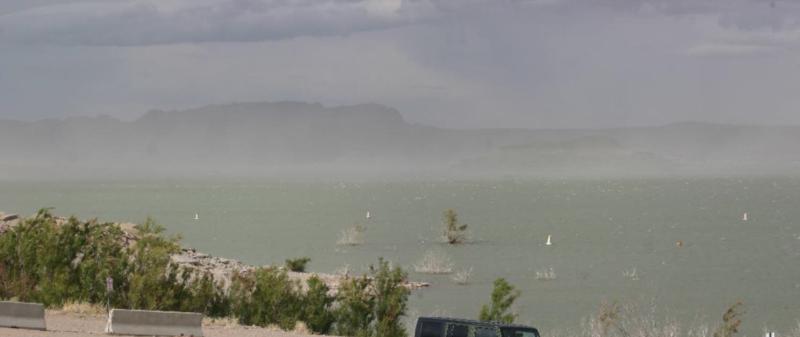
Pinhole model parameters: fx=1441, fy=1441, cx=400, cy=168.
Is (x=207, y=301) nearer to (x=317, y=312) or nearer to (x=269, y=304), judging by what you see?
(x=269, y=304)

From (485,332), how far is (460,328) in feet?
1.49

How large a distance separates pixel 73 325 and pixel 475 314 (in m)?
22.2

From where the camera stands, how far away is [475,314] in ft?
156

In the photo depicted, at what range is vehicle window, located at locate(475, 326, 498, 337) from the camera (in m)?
24.0

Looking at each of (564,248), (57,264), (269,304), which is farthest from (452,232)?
(57,264)

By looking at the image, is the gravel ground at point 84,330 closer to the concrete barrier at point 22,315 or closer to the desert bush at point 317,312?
the concrete barrier at point 22,315

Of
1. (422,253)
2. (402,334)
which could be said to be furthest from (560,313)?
A: (422,253)

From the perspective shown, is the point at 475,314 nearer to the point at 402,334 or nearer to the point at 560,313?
the point at 560,313

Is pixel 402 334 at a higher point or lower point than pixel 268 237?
lower

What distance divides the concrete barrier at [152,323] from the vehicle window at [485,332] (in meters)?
5.39

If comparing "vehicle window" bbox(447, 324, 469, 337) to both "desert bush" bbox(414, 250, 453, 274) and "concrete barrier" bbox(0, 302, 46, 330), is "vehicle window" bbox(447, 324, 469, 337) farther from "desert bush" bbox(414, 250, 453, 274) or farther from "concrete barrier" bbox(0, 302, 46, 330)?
"desert bush" bbox(414, 250, 453, 274)

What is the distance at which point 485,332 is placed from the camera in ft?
79.3

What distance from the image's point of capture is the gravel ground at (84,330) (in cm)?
2467

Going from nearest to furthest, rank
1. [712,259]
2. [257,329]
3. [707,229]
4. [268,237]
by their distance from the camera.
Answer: [257,329]
[712,259]
[268,237]
[707,229]
